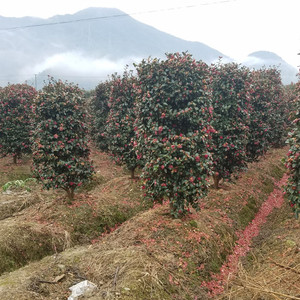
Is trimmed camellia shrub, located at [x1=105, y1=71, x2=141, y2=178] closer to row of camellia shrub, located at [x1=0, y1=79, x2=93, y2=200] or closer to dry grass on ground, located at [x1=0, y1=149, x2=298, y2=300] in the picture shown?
row of camellia shrub, located at [x1=0, y1=79, x2=93, y2=200]

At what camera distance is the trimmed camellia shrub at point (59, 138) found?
31.6 ft

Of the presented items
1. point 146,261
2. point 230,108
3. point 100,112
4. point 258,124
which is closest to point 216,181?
point 230,108

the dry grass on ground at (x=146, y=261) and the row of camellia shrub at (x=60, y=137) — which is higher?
the row of camellia shrub at (x=60, y=137)

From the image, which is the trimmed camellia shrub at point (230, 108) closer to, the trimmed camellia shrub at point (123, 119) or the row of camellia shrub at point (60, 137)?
the trimmed camellia shrub at point (123, 119)

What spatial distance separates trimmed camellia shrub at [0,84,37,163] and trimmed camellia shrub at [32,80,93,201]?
755 cm

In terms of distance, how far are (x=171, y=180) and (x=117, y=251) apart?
273 cm

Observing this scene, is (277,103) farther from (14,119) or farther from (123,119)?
(14,119)

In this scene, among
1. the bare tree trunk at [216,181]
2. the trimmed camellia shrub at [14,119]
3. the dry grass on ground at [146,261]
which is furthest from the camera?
the trimmed camellia shrub at [14,119]

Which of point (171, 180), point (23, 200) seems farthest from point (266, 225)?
point (23, 200)

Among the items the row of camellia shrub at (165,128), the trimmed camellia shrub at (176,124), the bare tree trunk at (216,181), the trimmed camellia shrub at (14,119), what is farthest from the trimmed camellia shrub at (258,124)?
the trimmed camellia shrub at (14,119)

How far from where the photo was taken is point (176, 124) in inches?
326

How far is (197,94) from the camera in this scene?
26.8ft

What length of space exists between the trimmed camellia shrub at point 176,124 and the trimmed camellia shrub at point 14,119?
11354 mm

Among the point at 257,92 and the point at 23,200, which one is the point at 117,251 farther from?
the point at 257,92
